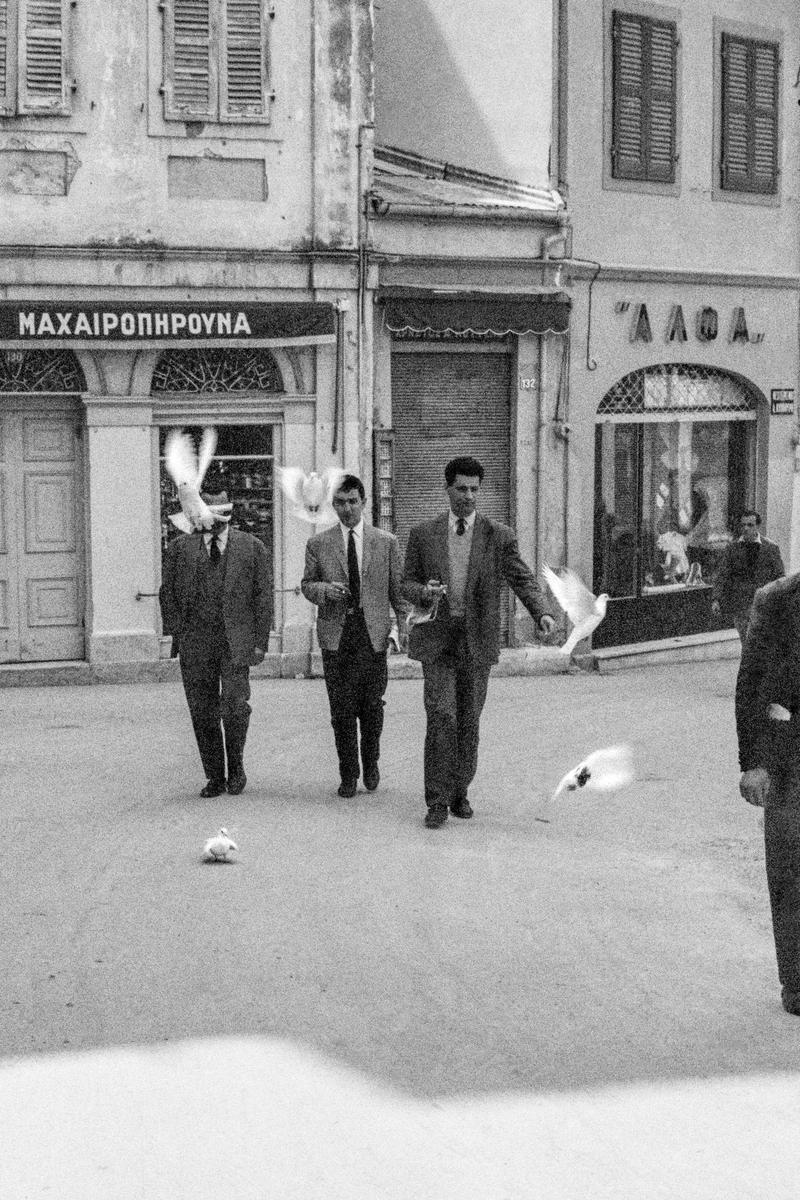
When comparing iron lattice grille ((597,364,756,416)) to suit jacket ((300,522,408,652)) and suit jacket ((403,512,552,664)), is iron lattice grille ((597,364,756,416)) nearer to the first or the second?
suit jacket ((300,522,408,652))

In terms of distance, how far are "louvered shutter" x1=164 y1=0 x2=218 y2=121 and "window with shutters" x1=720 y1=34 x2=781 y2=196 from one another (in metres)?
6.02

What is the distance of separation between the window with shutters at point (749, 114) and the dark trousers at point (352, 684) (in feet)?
37.5

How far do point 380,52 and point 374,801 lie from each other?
10997 mm

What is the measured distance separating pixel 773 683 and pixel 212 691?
472cm

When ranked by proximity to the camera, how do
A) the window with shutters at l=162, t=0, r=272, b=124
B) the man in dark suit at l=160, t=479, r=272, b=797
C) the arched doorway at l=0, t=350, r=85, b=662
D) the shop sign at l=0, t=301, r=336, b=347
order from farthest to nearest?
the window with shutters at l=162, t=0, r=272, b=124
the arched doorway at l=0, t=350, r=85, b=662
the shop sign at l=0, t=301, r=336, b=347
the man in dark suit at l=160, t=479, r=272, b=797

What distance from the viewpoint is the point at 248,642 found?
1062cm

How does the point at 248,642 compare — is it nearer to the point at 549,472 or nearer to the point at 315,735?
the point at 315,735

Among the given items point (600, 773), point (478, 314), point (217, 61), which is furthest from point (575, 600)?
point (600, 773)

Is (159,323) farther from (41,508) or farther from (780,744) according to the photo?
(780,744)

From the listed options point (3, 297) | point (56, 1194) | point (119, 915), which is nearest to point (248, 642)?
point (119, 915)

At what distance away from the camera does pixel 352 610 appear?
10.5 m

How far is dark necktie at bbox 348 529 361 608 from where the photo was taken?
34.6 feet

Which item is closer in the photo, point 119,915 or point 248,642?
point 119,915

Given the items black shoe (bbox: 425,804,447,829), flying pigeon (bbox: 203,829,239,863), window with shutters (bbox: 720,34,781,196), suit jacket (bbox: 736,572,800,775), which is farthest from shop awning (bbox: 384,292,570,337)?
suit jacket (bbox: 736,572,800,775)
